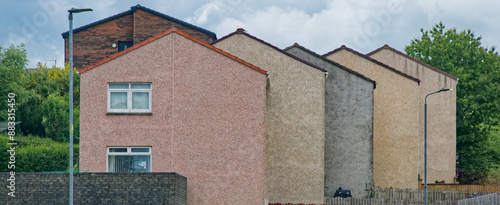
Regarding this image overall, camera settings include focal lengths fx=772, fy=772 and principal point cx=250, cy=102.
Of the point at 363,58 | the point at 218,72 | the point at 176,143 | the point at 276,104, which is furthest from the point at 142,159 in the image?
the point at 363,58

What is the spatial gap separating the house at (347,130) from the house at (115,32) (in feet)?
74.6

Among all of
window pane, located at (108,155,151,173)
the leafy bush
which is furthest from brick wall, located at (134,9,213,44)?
window pane, located at (108,155,151,173)

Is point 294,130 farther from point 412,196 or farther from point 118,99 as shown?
point 412,196

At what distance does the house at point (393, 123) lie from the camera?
4275 cm

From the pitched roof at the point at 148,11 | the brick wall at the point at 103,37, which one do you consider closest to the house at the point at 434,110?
the pitched roof at the point at 148,11

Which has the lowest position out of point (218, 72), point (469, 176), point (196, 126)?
point (469, 176)

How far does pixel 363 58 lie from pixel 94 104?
780 inches

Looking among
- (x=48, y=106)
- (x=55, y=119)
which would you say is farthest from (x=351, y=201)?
(x=48, y=106)

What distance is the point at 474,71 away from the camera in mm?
63188

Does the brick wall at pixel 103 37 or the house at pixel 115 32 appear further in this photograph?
the brick wall at pixel 103 37

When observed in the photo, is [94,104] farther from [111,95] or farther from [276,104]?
[276,104]

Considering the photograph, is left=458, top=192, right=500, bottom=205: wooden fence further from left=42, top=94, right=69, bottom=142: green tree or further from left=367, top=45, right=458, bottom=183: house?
left=42, top=94, right=69, bottom=142: green tree

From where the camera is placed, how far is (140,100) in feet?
91.5

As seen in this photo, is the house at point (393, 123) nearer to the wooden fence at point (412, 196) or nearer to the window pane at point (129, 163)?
the wooden fence at point (412, 196)
